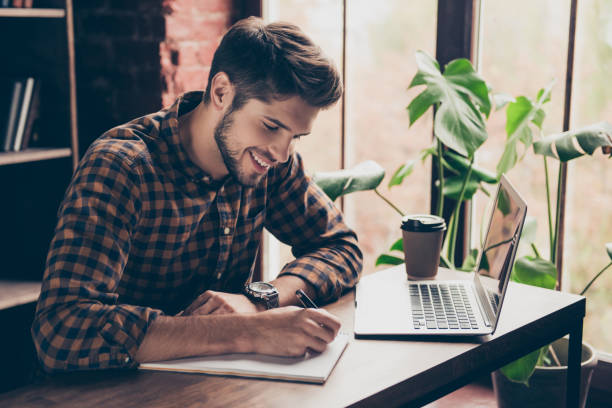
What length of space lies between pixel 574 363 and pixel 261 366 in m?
0.79

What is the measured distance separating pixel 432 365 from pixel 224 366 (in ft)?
1.13

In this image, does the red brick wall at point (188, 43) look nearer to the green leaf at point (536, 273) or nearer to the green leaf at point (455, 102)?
the green leaf at point (455, 102)

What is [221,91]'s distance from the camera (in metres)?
1.44

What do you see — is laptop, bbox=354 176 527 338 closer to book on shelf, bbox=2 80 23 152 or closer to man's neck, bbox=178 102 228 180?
man's neck, bbox=178 102 228 180

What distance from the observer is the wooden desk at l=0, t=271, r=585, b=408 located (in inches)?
39.9

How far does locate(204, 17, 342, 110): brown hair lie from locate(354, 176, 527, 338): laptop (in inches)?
16.9

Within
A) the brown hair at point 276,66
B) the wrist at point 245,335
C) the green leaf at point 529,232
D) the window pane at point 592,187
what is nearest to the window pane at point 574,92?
the window pane at point 592,187

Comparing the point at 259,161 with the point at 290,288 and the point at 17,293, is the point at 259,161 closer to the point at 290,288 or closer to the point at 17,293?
the point at 290,288

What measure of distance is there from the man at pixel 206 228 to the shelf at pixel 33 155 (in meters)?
0.80

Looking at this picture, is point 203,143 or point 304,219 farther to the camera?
point 304,219

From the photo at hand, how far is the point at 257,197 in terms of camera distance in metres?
1.66

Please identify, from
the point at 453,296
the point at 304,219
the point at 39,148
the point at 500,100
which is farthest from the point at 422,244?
the point at 39,148

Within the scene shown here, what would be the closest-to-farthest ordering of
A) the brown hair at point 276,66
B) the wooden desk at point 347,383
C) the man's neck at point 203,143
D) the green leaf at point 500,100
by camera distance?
the wooden desk at point 347,383, the brown hair at point 276,66, the man's neck at point 203,143, the green leaf at point 500,100

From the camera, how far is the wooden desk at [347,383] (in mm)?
1014
